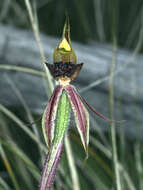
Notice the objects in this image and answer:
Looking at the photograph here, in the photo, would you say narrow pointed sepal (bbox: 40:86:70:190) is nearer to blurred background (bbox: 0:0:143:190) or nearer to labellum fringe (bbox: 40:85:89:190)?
labellum fringe (bbox: 40:85:89:190)

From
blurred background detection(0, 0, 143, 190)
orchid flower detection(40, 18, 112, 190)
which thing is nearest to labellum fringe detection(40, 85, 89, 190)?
orchid flower detection(40, 18, 112, 190)

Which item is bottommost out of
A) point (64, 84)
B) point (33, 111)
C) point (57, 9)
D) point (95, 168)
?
point (95, 168)

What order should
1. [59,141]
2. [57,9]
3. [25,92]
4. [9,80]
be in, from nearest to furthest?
1. [59,141]
2. [9,80]
3. [25,92]
4. [57,9]

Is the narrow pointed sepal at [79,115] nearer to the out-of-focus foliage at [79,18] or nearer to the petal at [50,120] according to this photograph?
the petal at [50,120]

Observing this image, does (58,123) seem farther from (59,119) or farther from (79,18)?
(79,18)

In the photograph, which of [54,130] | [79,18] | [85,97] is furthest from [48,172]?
[79,18]

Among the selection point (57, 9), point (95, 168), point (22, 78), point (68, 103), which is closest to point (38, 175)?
point (95, 168)

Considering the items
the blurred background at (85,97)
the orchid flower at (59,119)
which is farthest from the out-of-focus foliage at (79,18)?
the orchid flower at (59,119)

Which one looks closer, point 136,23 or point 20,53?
point 20,53

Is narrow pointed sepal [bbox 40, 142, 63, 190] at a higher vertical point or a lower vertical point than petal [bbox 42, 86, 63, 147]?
lower

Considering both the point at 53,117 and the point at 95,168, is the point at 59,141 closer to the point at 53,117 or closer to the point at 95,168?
the point at 53,117

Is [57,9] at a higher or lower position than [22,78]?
higher
